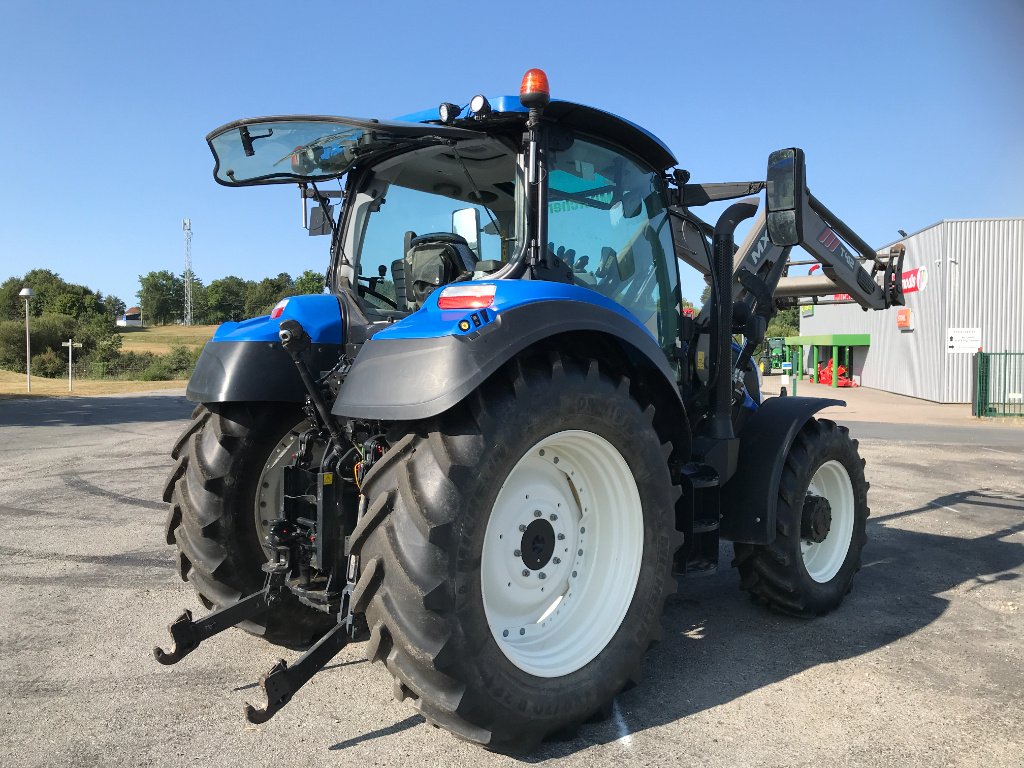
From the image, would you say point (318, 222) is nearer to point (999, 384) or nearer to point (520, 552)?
point (520, 552)

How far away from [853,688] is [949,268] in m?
26.2

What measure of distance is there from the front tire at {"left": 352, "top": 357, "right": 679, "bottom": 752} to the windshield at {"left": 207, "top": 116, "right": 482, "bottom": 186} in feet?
3.79

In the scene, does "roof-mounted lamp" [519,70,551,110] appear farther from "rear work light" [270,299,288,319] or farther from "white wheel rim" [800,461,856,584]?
"white wheel rim" [800,461,856,584]

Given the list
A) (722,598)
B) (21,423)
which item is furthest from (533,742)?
(21,423)

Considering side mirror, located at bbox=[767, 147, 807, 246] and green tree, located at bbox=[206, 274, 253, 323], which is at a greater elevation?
green tree, located at bbox=[206, 274, 253, 323]

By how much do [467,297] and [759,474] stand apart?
7.50ft

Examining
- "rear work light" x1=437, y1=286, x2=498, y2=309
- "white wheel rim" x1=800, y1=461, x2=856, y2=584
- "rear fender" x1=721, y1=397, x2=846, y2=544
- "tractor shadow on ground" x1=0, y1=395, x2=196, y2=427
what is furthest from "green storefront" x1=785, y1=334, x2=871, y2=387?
"rear work light" x1=437, y1=286, x2=498, y2=309

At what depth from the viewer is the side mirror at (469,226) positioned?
153 inches

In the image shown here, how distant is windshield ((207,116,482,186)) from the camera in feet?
10.5

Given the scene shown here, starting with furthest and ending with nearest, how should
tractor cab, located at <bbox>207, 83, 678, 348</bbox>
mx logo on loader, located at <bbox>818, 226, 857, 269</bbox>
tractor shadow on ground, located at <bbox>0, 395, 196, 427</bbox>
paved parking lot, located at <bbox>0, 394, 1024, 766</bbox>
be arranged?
1. tractor shadow on ground, located at <bbox>0, 395, 196, 427</bbox>
2. mx logo on loader, located at <bbox>818, 226, 857, 269</bbox>
3. tractor cab, located at <bbox>207, 83, 678, 348</bbox>
4. paved parking lot, located at <bbox>0, 394, 1024, 766</bbox>

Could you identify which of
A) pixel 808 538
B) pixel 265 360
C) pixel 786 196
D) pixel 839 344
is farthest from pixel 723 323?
pixel 839 344

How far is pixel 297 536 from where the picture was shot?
11.5 ft

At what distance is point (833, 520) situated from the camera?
4949mm

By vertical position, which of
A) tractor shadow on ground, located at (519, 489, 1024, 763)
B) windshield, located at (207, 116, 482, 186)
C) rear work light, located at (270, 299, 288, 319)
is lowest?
tractor shadow on ground, located at (519, 489, 1024, 763)
